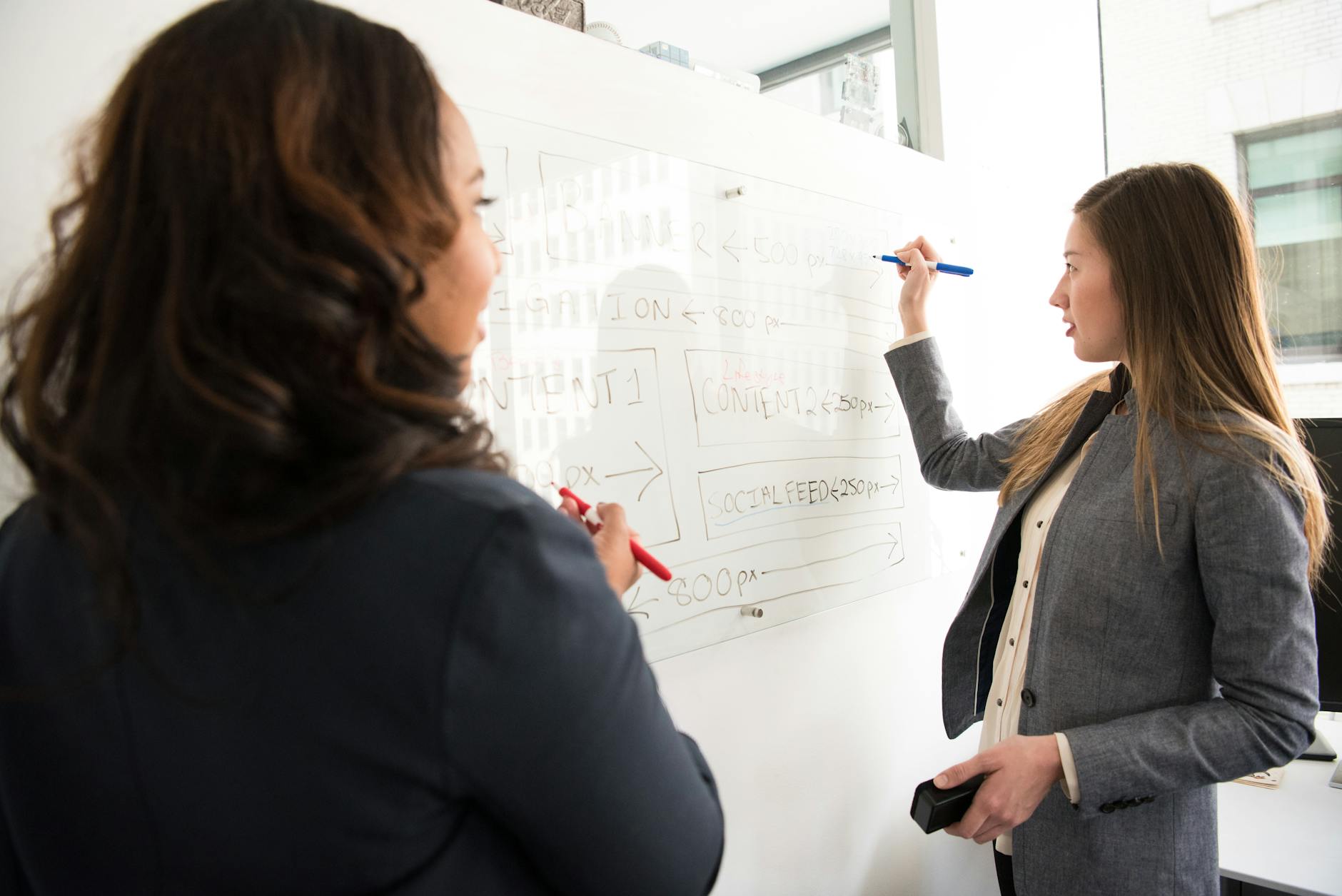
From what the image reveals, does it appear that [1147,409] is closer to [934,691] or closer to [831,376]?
[831,376]

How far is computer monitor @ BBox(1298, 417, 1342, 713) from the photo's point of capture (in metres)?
1.57

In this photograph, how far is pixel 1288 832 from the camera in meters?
1.50

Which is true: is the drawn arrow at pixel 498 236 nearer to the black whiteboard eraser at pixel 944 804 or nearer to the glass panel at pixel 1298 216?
the black whiteboard eraser at pixel 944 804

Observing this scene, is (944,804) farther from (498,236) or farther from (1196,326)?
(498,236)

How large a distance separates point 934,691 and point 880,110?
130cm

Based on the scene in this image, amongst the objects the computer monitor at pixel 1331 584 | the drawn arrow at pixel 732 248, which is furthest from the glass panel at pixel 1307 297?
the drawn arrow at pixel 732 248

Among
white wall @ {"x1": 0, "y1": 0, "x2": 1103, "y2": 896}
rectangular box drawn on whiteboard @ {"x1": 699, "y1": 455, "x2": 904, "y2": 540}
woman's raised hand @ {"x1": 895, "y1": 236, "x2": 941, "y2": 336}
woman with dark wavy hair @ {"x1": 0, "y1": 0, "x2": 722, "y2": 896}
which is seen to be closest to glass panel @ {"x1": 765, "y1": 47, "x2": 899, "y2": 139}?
white wall @ {"x1": 0, "y1": 0, "x2": 1103, "y2": 896}

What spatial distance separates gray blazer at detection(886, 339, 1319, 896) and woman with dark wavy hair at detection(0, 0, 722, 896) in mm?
927

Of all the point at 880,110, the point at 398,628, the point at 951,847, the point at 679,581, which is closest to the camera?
the point at 398,628

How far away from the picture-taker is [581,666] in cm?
47

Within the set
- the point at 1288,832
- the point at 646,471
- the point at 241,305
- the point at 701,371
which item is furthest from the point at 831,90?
the point at 241,305

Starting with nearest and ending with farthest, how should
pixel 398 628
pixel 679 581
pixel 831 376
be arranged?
pixel 398 628, pixel 679 581, pixel 831 376

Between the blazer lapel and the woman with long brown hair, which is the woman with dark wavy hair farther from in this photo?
the blazer lapel

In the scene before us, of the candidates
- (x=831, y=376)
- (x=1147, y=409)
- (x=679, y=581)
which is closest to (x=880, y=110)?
(x=831, y=376)
